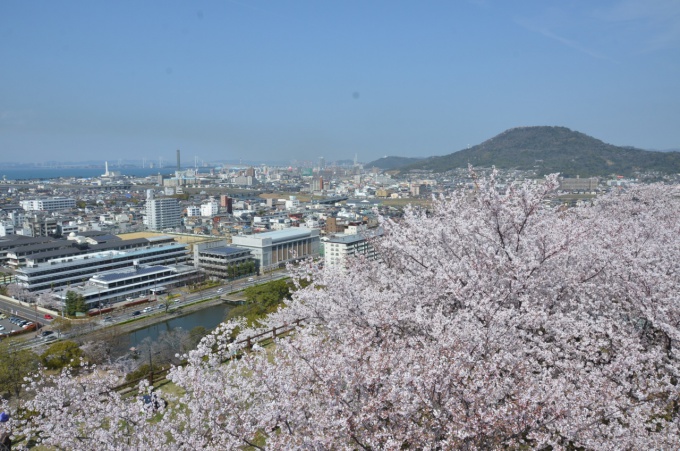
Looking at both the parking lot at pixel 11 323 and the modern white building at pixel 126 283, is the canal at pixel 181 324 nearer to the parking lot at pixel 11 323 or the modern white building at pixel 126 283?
the modern white building at pixel 126 283

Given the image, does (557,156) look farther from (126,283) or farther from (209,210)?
(126,283)

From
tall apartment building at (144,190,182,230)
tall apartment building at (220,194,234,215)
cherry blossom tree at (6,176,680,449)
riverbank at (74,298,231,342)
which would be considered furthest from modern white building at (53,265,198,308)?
tall apartment building at (220,194,234,215)

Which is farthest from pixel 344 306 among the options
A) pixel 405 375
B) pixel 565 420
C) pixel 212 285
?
pixel 212 285

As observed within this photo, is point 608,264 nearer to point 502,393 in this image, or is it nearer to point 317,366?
point 502,393

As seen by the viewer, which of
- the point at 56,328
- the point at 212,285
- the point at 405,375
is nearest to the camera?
the point at 405,375

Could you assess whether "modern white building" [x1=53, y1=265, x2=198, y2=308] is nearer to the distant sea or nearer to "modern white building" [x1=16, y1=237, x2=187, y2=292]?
"modern white building" [x1=16, y1=237, x2=187, y2=292]

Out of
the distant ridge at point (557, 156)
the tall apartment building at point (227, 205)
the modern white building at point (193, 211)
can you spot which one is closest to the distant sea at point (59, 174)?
the tall apartment building at point (227, 205)

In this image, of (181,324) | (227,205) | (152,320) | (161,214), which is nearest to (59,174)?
(227,205)
